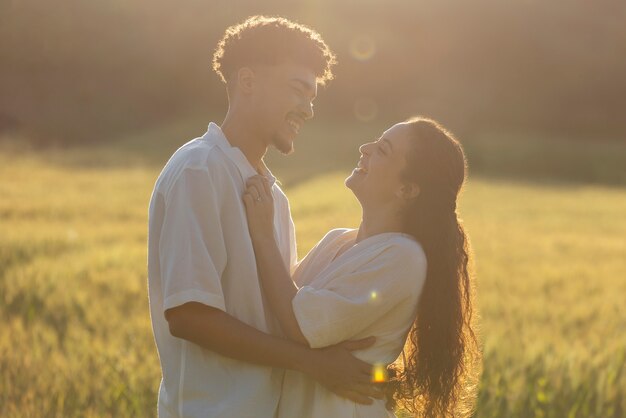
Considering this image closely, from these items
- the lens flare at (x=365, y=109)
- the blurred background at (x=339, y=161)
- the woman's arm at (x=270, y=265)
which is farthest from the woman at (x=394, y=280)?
the lens flare at (x=365, y=109)

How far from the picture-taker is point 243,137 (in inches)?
115

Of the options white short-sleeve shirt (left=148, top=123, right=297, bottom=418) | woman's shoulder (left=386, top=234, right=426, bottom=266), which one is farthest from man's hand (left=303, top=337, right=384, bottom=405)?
woman's shoulder (left=386, top=234, right=426, bottom=266)

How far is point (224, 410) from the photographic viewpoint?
263 centimetres

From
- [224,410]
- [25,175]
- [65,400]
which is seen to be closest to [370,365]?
[224,410]

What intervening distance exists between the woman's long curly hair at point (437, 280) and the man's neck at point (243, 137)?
1.69 feet

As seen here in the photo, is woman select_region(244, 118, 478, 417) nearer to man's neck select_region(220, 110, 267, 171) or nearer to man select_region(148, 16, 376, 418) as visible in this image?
man select_region(148, 16, 376, 418)

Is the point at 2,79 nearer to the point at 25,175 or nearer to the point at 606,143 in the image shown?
the point at 25,175

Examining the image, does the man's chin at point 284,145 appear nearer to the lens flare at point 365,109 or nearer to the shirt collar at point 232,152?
the shirt collar at point 232,152

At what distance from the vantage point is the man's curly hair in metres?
2.89

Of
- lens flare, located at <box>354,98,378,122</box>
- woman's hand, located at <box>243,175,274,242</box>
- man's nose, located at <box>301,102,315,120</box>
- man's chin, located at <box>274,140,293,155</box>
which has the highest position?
lens flare, located at <box>354,98,378,122</box>

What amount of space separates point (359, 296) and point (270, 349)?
1.07 ft

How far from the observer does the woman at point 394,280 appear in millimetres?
2713

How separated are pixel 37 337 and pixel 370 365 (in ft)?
12.9

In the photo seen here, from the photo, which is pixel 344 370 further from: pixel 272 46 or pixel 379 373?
pixel 272 46
